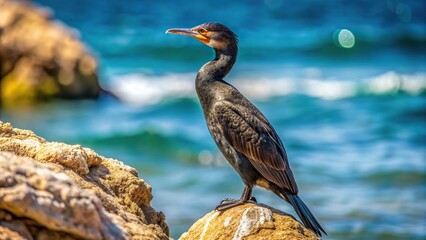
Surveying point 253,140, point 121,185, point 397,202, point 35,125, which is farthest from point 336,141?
point 121,185

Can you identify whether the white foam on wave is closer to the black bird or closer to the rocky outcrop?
the rocky outcrop

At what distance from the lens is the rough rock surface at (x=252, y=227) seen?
201 inches

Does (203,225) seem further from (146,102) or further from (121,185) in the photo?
(146,102)

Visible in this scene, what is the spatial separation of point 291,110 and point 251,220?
1542 cm

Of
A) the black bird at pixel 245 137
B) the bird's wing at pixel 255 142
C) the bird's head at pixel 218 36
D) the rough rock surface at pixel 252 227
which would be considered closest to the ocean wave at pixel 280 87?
the bird's head at pixel 218 36

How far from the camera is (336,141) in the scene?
17266mm

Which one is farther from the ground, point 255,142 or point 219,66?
point 219,66

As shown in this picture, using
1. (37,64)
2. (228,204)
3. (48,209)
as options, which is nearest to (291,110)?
Result: (37,64)

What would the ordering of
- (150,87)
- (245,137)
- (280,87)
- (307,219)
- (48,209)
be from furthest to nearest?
(150,87)
(280,87)
(245,137)
(307,219)
(48,209)

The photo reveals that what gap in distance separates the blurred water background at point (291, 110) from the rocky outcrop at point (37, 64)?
0.46 metres

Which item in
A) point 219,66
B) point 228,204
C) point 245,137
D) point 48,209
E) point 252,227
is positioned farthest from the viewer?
point 219,66

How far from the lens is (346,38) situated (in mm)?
31500

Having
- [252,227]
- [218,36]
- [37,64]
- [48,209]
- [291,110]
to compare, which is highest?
[291,110]

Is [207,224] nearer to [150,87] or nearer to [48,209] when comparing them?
[48,209]
